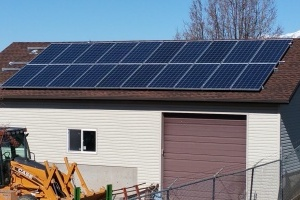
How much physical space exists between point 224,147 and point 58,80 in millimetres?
6750

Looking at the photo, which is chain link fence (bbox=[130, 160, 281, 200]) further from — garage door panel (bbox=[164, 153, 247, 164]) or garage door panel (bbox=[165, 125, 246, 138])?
garage door panel (bbox=[165, 125, 246, 138])

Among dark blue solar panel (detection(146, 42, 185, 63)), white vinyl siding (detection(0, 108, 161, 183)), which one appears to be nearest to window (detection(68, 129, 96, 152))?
white vinyl siding (detection(0, 108, 161, 183))

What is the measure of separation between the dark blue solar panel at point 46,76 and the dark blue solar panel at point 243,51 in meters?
6.35

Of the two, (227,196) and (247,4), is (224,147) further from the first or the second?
(247,4)

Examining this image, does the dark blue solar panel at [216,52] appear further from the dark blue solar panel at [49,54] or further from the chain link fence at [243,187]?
the dark blue solar panel at [49,54]

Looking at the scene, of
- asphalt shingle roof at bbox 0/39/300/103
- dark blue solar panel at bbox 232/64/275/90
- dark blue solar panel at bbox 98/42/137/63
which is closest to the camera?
asphalt shingle roof at bbox 0/39/300/103

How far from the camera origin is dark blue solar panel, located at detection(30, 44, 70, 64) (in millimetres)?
26344

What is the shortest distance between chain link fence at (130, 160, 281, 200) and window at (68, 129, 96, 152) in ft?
12.0

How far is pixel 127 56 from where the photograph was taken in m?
25.1

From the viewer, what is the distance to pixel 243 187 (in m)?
20.7

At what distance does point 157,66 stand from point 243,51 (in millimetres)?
3052

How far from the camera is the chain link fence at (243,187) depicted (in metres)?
19.8

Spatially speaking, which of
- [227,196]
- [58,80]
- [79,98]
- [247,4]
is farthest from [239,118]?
[247,4]

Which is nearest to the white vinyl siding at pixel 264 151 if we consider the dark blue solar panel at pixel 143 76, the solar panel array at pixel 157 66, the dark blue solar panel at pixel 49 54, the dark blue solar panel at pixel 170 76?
the solar panel array at pixel 157 66
